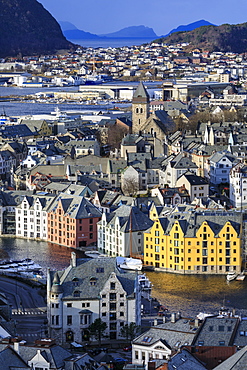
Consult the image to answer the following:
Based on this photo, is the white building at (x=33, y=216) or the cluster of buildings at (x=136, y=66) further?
the cluster of buildings at (x=136, y=66)

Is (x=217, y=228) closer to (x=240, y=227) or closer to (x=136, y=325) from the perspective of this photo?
(x=240, y=227)

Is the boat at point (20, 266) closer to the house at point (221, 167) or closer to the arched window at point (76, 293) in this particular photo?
the arched window at point (76, 293)

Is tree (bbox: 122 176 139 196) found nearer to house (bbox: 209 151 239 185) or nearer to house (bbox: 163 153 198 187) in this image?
house (bbox: 163 153 198 187)

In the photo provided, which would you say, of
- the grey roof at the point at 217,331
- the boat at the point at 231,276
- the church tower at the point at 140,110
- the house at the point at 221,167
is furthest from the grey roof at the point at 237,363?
the church tower at the point at 140,110

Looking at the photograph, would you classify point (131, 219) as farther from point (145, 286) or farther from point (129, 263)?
point (145, 286)

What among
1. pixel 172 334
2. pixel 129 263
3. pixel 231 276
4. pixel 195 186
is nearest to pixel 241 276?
pixel 231 276

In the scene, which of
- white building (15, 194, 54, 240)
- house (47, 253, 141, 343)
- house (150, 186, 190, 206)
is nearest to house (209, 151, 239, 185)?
house (150, 186, 190, 206)
